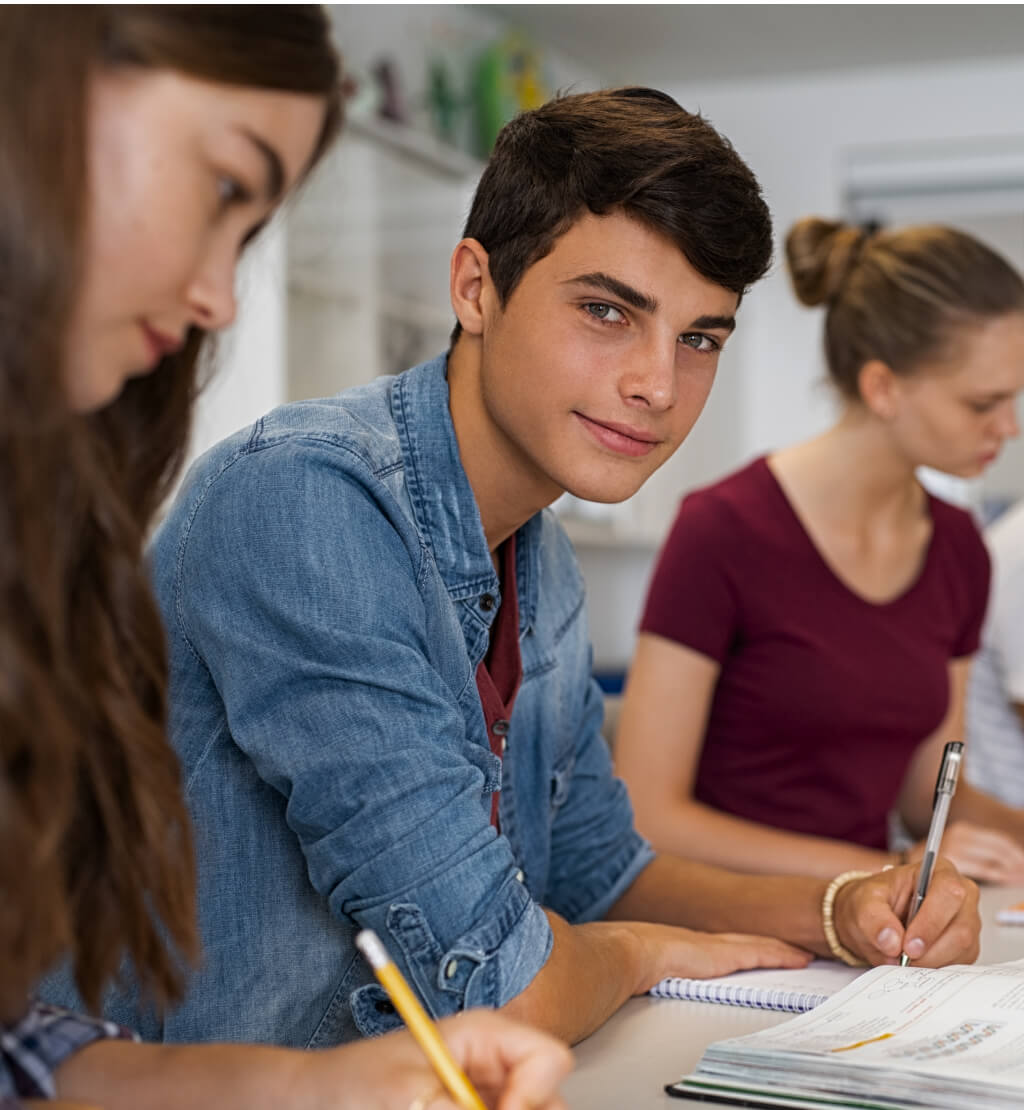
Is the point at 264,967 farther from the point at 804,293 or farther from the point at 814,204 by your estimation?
the point at 814,204

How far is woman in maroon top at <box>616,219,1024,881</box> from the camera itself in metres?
1.73

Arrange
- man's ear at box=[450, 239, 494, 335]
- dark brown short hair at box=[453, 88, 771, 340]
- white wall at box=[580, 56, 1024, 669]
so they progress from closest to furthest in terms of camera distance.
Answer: dark brown short hair at box=[453, 88, 771, 340] < man's ear at box=[450, 239, 494, 335] < white wall at box=[580, 56, 1024, 669]

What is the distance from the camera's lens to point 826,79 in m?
4.44

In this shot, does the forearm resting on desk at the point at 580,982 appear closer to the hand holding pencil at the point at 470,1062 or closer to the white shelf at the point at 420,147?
the hand holding pencil at the point at 470,1062

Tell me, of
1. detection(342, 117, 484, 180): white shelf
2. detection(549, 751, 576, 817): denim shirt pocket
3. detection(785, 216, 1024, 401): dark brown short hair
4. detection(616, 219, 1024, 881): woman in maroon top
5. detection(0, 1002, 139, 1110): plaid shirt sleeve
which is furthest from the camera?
detection(342, 117, 484, 180): white shelf

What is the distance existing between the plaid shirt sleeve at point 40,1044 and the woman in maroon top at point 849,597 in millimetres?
1012

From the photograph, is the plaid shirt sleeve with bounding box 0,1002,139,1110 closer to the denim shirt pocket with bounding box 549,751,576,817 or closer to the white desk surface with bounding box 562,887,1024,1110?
the white desk surface with bounding box 562,887,1024,1110

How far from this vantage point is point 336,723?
90cm

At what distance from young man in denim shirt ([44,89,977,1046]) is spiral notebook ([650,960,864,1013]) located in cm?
2

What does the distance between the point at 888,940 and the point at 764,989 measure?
0.38 feet

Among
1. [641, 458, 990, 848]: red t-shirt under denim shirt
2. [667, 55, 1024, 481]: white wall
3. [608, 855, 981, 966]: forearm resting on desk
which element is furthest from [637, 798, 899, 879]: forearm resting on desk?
[667, 55, 1024, 481]: white wall

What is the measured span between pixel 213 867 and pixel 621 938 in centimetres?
28

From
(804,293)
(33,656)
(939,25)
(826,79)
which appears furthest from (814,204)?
(33,656)

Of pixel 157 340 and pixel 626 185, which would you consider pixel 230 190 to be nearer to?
pixel 157 340
